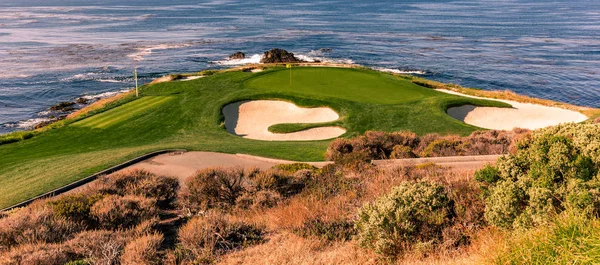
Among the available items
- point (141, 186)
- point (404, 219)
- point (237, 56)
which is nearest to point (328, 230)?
point (404, 219)

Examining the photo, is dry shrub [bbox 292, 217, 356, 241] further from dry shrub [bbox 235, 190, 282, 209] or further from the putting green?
the putting green

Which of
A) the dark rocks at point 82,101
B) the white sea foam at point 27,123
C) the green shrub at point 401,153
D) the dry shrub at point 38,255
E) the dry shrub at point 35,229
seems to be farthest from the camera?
the dark rocks at point 82,101

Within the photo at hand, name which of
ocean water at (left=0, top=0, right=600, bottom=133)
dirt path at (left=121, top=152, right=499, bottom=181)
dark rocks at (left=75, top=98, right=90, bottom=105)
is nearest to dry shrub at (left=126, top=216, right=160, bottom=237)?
dirt path at (left=121, top=152, right=499, bottom=181)

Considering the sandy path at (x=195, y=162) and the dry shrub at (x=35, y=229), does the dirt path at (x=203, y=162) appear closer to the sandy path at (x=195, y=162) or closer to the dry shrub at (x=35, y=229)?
the sandy path at (x=195, y=162)

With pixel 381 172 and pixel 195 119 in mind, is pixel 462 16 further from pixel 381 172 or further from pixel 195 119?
pixel 381 172

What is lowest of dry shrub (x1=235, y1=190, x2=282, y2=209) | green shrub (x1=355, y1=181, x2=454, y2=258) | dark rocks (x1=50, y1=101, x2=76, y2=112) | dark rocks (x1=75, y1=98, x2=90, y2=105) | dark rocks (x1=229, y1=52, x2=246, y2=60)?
dark rocks (x1=50, y1=101, x2=76, y2=112)

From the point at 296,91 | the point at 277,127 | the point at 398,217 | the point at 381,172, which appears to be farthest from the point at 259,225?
the point at 296,91

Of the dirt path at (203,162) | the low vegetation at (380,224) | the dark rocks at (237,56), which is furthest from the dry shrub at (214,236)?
the dark rocks at (237,56)
